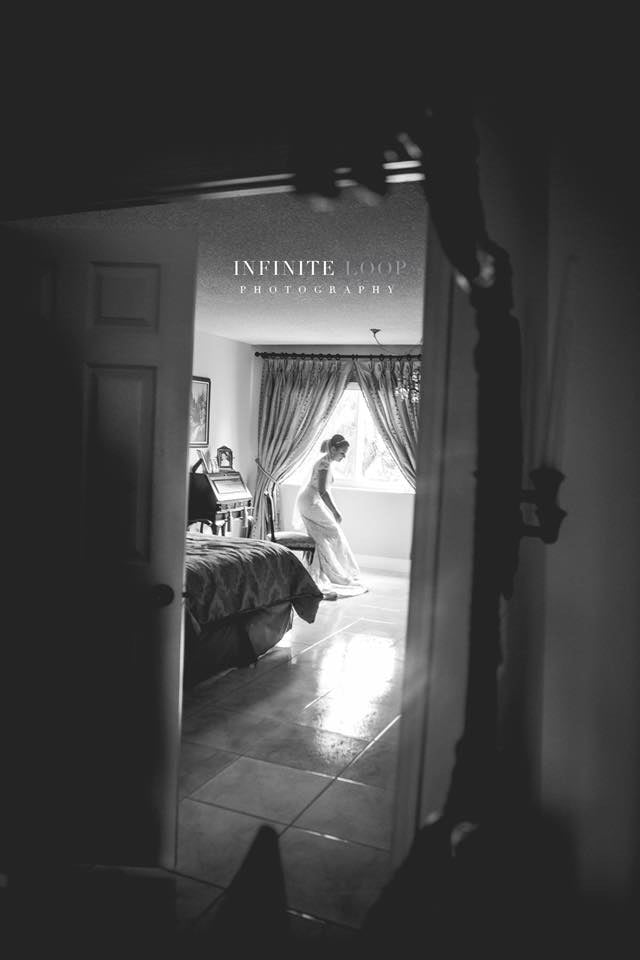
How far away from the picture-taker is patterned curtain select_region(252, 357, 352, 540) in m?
8.98

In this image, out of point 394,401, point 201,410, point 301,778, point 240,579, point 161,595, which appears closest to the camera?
point 161,595

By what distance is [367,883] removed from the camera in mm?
2379

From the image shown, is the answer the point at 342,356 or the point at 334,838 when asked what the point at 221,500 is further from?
the point at 334,838

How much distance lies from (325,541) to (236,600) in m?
3.02

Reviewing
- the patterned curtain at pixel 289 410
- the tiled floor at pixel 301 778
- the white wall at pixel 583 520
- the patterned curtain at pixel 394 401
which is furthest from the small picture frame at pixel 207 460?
the white wall at pixel 583 520

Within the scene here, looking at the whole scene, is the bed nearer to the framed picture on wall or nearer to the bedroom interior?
the bedroom interior

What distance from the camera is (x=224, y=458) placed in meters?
8.85

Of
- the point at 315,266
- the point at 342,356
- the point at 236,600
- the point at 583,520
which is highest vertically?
the point at 315,266

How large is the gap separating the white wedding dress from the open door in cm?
499

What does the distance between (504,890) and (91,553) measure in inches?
62.6

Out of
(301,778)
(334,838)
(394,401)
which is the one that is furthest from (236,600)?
(394,401)

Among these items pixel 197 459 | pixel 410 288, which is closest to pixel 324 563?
pixel 197 459

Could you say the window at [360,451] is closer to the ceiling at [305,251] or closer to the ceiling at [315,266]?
the ceiling at [315,266]

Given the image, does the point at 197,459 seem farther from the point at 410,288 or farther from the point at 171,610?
the point at 171,610
